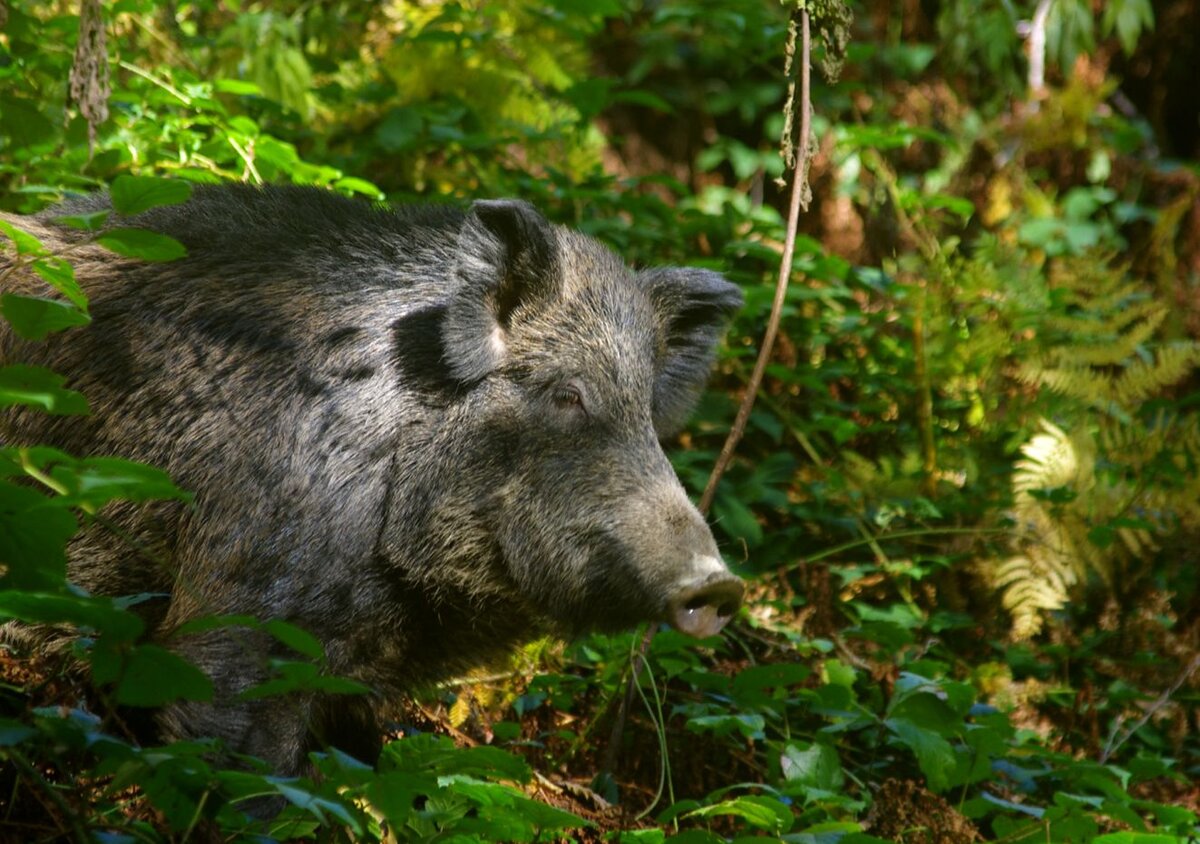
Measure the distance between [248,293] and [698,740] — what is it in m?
1.96

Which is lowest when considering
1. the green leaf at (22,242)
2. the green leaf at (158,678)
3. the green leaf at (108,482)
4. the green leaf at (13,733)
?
the green leaf at (13,733)

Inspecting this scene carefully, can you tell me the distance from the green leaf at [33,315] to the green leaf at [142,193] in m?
0.22

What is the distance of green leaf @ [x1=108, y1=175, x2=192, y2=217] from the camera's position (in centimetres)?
245

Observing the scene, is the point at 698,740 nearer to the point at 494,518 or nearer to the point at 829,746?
the point at 829,746

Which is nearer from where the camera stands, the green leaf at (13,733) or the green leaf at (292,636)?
the green leaf at (13,733)

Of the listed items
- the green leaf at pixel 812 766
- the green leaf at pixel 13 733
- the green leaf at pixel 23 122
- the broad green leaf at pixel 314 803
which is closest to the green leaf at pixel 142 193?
the green leaf at pixel 13 733

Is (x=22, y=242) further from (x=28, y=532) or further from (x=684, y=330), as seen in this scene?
(x=684, y=330)

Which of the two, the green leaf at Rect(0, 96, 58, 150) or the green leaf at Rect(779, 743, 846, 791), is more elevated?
the green leaf at Rect(0, 96, 58, 150)

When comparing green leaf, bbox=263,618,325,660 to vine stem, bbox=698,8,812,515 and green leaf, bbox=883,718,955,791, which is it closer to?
vine stem, bbox=698,8,812,515

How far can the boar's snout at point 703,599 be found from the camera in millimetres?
3158

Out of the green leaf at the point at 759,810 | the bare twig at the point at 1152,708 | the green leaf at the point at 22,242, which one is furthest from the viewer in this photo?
the bare twig at the point at 1152,708

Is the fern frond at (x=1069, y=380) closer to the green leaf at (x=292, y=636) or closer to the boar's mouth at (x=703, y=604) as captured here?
the boar's mouth at (x=703, y=604)

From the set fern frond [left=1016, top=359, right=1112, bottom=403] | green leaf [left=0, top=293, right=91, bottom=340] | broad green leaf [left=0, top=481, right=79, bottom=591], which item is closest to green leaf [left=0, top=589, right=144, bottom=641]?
broad green leaf [left=0, top=481, right=79, bottom=591]

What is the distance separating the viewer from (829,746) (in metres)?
3.83
